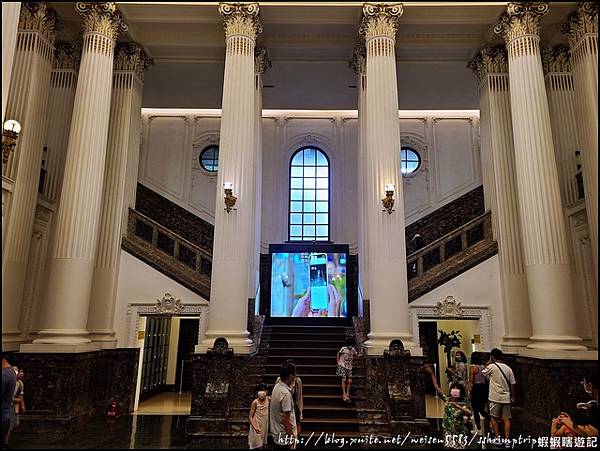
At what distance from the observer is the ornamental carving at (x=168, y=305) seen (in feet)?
36.6

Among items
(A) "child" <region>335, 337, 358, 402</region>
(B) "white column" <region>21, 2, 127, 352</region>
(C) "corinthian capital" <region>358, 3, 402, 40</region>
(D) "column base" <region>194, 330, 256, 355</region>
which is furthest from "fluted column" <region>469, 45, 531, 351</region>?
(B) "white column" <region>21, 2, 127, 352</region>

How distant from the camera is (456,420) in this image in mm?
6766

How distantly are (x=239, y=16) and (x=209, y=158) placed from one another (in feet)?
25.1

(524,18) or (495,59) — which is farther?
(495,59)

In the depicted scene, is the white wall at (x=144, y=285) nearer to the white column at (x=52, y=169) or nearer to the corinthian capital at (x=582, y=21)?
the white column at (x=52, y=169)

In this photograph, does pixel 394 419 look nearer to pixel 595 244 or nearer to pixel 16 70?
pixel 595 244

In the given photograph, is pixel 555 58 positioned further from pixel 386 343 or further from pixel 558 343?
pixel 386 343

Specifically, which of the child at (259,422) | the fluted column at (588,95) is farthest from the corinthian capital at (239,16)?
the child at (259,422)

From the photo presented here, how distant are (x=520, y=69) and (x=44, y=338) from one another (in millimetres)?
10812

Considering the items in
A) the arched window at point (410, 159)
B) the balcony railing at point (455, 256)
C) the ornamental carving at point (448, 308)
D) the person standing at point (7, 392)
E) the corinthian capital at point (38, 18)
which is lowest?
the person standing at point (7, 392)

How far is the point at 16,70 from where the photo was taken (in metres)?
9.93

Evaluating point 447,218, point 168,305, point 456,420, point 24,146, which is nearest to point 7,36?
point 24,146

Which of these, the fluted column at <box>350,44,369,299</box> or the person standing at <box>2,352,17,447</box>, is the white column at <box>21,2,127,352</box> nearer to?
the person standing at <box>2,352,17,447</box>

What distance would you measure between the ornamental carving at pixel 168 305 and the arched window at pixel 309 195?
20.2 feet
